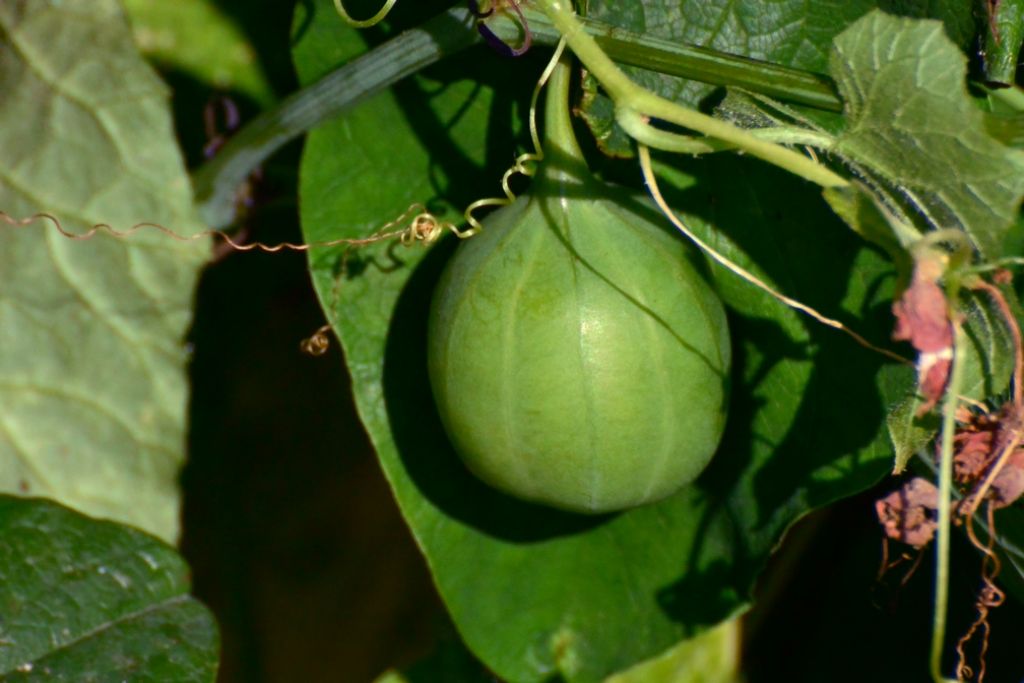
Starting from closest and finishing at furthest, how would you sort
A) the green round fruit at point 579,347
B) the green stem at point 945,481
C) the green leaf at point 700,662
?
the green stem at point 945,481 < the green round fruit at point 579,347 < the green leaf at point 700,662

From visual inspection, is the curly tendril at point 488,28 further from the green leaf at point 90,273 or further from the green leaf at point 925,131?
the green leaf at point 90,273

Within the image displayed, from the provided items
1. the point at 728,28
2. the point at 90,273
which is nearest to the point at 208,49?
the point at 90,273

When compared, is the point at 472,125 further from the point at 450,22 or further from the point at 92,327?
the point at 92,327

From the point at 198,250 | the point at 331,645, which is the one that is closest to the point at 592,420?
the point at 198,250

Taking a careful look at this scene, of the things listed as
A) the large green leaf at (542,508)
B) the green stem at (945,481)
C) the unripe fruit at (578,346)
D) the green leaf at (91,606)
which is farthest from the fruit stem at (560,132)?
the green leaf at (91,606)

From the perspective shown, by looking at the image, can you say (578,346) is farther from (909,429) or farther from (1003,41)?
(1003,41)

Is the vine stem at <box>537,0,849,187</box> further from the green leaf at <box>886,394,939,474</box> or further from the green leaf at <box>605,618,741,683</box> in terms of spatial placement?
the green leaf at <box>605,618,741,683</box>

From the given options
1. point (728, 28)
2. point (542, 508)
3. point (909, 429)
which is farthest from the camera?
point (542, 508)
